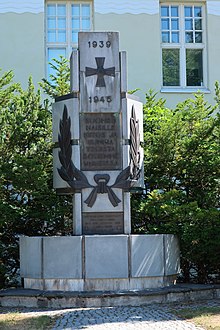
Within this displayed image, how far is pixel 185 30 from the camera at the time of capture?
1959cm

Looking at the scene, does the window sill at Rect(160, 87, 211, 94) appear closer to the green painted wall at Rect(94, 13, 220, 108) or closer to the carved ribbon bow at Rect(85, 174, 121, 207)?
the green painted wall at Rect(94, 13, 220, 108)

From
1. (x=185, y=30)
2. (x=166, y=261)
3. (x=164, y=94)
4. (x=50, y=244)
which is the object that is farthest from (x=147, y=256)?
(x=185, y=30)

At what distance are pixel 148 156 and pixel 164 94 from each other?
670cm

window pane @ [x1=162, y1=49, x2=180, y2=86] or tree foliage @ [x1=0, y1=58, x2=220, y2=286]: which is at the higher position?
window pane @ [x1=162, y1=49, x2=180, y2=86]

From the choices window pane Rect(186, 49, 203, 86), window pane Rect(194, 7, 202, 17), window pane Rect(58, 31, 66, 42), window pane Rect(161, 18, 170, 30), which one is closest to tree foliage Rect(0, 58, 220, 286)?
window pane Rect(58, 31, 66, 42)

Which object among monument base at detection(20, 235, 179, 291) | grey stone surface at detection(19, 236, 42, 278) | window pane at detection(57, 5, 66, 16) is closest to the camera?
monument base at detection(20, 235, 179, 291)

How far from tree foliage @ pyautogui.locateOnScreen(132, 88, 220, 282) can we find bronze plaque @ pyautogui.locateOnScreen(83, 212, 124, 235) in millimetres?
871

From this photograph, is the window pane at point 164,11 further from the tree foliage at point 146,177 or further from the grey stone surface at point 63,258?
the grey stone surface at point 63,258

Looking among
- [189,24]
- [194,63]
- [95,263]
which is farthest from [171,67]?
[95,263]

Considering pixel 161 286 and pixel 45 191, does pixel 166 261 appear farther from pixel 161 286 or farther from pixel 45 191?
pixel 45 191

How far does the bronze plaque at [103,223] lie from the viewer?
36.7ft

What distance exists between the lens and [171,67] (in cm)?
1962

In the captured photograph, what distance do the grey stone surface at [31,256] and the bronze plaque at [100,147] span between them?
1588 millimetres

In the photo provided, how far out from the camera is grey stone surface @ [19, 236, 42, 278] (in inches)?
430
